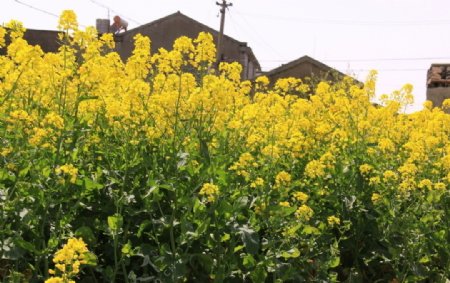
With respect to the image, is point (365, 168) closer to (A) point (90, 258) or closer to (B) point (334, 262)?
(B) point (334, 262)

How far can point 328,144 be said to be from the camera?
12.3 feet

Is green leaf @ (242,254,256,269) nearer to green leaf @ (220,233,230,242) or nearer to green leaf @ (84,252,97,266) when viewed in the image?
green leaf @ (220,233,230,242)

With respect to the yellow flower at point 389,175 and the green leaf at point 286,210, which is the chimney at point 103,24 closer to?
the yellow flower at point 389,175

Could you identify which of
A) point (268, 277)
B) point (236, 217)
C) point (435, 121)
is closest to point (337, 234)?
point (268, 277)

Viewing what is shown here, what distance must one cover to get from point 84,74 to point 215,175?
2.71 feet

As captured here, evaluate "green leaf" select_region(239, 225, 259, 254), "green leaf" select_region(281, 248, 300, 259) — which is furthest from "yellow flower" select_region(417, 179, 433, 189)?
"green leaf" select_region(239, 225, 259, 254)

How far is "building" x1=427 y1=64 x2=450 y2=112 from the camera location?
1203cm

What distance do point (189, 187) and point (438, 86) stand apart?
10788 mm

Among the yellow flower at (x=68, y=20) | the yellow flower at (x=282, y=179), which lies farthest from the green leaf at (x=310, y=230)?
the yellow flower at (x=68, y=20)

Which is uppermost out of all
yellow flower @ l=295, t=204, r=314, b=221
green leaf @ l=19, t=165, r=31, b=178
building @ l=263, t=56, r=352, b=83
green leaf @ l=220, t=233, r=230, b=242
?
building @ l=263, t=56, r=352, b=83

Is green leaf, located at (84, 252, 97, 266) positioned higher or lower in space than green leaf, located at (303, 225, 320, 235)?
lower

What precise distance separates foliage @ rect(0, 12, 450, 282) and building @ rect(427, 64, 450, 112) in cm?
868

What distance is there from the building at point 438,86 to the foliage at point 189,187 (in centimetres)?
868

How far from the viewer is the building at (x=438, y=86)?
474 inches
